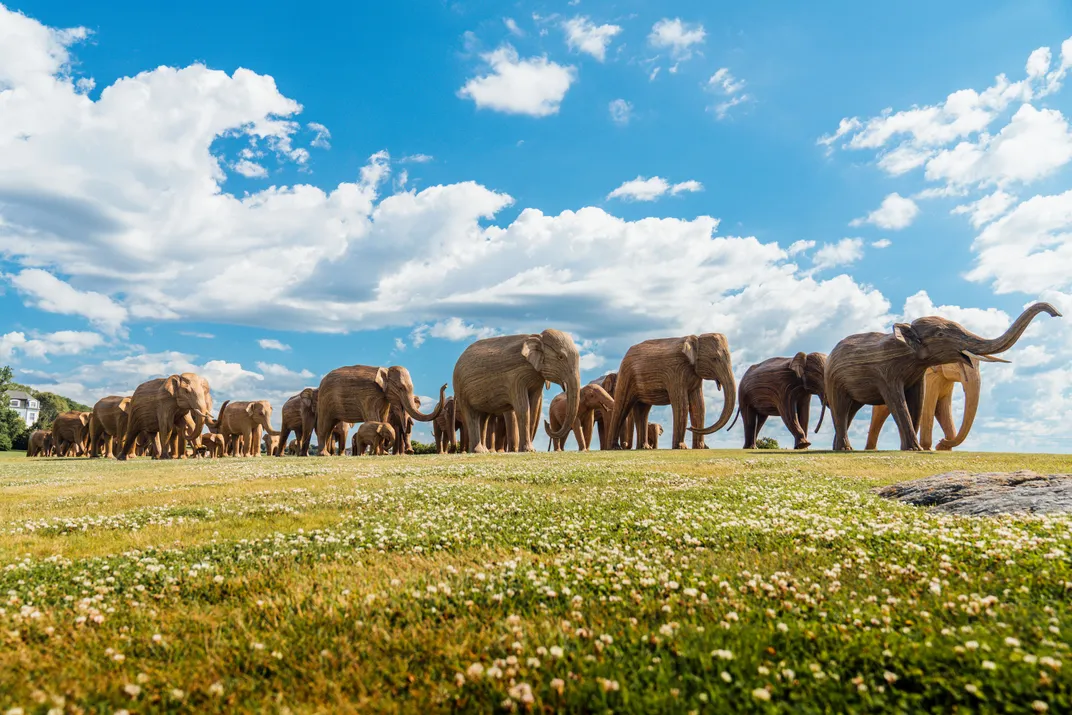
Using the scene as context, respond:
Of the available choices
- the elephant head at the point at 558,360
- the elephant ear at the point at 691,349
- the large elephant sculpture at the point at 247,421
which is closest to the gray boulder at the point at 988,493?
the elephant head at the point at 558,360

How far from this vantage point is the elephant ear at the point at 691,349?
3284 cm

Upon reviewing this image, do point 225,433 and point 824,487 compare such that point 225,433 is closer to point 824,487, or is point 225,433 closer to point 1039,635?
point 824,487

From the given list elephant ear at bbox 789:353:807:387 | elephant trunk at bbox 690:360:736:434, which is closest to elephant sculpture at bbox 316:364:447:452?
elephant trunk at bbox 690:360:736:434

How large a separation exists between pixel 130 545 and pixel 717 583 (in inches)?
255

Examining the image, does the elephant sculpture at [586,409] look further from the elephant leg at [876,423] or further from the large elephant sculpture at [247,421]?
the large elephant sculpture at [247,421]

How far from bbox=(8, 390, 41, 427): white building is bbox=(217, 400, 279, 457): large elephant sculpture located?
92.3 m

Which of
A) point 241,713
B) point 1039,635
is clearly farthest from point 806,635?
point 241,713

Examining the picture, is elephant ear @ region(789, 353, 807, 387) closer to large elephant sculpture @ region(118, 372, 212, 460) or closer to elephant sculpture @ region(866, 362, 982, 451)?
elephant sculpture @ region(866, 362, 982, 451)

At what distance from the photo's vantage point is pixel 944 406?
34719 millimetres

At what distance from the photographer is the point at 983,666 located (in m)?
3.25

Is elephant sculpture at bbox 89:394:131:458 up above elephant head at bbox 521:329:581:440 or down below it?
below

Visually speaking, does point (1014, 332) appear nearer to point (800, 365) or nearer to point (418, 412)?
point (800, 365)

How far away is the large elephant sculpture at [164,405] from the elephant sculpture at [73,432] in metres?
26.5

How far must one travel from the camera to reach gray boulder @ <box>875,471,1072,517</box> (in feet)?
26.5
